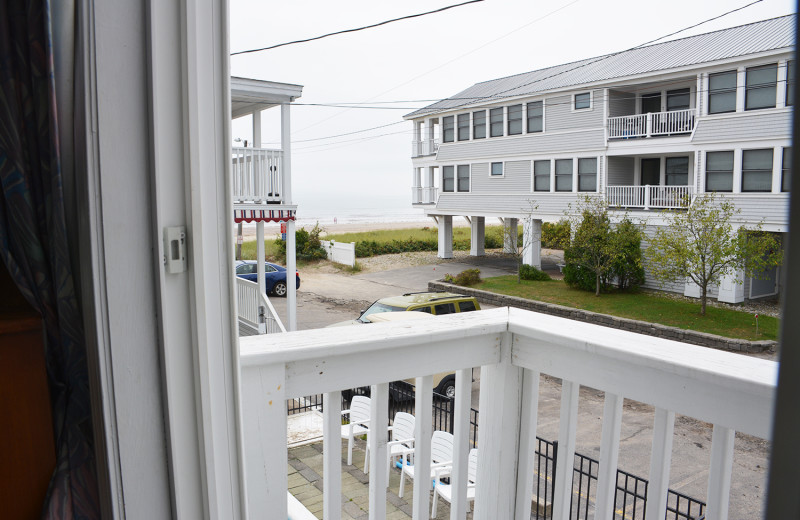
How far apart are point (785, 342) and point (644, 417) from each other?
23.0 feet

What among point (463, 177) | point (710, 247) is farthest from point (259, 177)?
point (463, 177)

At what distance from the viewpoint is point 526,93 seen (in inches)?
574

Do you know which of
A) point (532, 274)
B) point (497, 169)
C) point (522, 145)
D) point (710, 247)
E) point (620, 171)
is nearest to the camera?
point (710, 247)

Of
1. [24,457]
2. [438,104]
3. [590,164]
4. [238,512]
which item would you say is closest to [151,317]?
[238,512]

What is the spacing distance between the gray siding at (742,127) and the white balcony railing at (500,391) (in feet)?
37.7

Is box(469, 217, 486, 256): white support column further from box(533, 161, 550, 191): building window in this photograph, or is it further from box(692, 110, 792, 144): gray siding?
box(692, 110, 792, 144): gray siding

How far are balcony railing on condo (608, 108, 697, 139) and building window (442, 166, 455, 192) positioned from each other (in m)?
5.11

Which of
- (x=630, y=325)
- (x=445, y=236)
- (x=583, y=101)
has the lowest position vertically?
(x=630, y=325)

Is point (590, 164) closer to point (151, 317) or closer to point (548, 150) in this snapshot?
point (548, 150)

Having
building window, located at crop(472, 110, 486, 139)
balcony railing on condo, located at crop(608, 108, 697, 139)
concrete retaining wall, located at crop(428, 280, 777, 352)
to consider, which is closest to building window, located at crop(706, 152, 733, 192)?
balcony railing on condo, located at crop(608, 108, 697, 139)

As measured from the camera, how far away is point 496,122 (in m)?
15.7

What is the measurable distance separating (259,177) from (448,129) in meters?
10.7

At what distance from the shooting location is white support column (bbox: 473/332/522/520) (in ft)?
3.74

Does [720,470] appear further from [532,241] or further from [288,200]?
[532,241]
